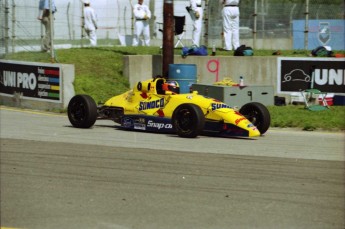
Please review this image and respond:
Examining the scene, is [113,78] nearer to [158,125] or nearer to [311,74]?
[311,74]

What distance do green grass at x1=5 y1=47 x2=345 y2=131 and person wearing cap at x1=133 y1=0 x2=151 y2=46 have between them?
1.87 meters

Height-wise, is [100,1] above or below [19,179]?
above

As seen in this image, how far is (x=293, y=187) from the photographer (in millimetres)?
9844

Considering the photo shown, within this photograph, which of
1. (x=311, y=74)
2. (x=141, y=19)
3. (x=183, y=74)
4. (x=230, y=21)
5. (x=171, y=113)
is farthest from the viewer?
(x=141, y=19)

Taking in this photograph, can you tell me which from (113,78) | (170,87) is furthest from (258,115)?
(113,78)

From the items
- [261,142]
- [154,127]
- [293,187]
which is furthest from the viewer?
[154,127]

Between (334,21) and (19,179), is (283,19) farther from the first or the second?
(19,179)

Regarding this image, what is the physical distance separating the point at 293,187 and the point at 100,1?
19.0 metres

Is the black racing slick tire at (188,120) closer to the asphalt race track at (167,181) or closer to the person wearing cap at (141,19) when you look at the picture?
the asphalt race track at (167,181)

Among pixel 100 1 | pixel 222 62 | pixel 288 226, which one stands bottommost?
pixel 288 226

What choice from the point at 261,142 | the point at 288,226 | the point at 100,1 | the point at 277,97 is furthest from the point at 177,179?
the point at 100,1

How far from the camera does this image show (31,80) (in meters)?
19.9

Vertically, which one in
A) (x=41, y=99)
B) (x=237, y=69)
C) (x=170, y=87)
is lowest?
(x=41, y=99)

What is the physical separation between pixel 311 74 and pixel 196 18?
→ 547 centimetres
